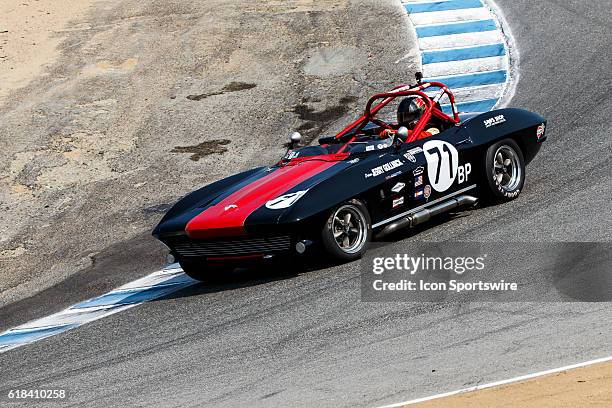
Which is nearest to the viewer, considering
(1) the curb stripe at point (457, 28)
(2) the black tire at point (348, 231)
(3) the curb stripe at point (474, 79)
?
(2) the black tire at point (348, 231)

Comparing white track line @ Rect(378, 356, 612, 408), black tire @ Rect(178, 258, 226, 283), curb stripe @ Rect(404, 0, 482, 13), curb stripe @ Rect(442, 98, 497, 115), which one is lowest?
black tire @ Rect(178, 258, 226, 283)

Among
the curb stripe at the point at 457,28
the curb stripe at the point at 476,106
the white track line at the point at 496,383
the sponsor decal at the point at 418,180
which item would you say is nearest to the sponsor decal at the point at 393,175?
the sponsor decal at the point at 418,180

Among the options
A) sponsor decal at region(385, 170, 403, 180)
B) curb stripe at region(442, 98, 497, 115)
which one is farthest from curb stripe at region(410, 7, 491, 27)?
sponsor decal at region(385, 170, 403, 180)

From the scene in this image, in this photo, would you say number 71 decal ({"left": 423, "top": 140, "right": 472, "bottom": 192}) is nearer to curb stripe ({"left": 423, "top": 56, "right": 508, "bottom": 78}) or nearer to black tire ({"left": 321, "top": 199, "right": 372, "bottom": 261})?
black tire ({"left": 321, "top": 199, "right": 372, "bottom": 261})

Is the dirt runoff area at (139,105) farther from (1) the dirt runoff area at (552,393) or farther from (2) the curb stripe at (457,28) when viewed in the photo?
(1) the dirt runoff area at (552,393)

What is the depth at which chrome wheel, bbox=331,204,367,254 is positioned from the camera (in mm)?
9492

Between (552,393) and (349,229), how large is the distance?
150 inches

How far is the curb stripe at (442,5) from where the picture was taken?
1911cm

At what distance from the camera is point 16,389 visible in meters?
8.11

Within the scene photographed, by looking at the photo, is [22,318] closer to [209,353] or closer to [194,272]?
[194,272]

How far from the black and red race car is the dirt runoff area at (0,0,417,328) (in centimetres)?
187

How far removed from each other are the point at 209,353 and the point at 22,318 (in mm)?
3323

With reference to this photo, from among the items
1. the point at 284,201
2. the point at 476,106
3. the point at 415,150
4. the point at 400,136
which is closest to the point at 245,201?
the point at 284,201

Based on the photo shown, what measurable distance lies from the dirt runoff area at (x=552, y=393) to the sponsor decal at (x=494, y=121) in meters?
4.95
